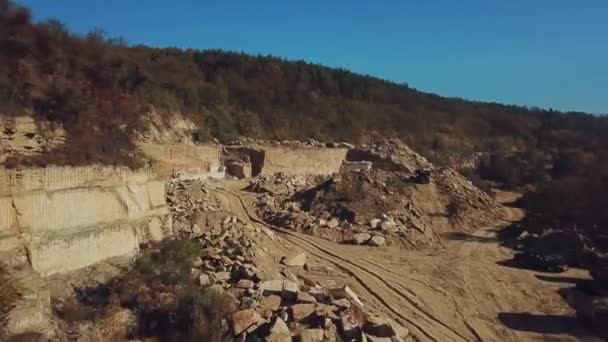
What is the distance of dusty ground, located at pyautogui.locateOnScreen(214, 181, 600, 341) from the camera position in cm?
1278

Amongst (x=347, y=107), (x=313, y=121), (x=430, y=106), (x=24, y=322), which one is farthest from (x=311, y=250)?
(x=430, y=106)

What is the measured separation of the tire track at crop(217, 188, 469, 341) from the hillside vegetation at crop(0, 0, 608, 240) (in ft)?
23.9

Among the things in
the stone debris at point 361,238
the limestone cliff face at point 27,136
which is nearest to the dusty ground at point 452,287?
the stone debris at point 361,238

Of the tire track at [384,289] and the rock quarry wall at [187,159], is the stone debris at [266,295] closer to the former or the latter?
the tire track at [384,289]

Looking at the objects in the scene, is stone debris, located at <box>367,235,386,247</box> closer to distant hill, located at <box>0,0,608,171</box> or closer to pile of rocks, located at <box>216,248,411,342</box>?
pile of rocks, located at <box>216,248,411,342</box>

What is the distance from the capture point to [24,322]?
952 centimetres

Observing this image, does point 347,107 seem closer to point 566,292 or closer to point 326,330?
point 566,292

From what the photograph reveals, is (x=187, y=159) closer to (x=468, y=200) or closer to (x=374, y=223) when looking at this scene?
(x=374, y=223)

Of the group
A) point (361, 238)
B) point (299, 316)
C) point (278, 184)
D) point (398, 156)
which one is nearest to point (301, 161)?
point (278, 184)

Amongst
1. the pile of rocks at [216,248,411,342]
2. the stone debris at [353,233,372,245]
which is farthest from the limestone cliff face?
the stone debris at [353,233,372,245]

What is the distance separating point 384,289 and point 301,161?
60.0 feet

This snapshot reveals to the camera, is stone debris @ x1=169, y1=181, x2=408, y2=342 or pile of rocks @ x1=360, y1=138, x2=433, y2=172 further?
pile of rocks @ x1=360, y1=138, x2=433, y2=172

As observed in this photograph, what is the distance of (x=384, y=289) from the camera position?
600 inches

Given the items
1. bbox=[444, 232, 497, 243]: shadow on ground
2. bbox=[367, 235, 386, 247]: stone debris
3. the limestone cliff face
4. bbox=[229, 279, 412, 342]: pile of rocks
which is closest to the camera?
bbox=[229, 279, 412, 342]: pile of rocks
